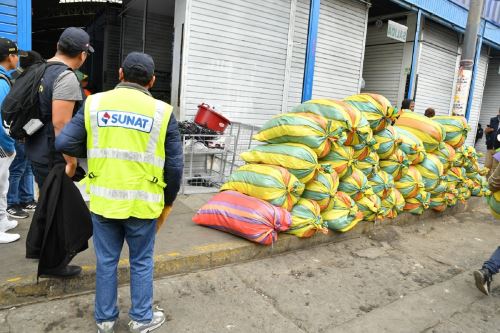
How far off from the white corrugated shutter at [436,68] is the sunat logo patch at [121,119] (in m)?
10.1

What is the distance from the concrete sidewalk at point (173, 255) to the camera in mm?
2834

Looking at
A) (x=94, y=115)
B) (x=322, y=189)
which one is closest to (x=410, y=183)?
(x=322, y=189)

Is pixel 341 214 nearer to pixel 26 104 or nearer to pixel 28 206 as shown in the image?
pixel 26 104

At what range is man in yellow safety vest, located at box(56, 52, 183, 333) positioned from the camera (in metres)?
2.28

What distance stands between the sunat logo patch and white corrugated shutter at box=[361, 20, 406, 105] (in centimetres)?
979

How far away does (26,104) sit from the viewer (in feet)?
9.25

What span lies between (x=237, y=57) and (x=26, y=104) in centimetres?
468

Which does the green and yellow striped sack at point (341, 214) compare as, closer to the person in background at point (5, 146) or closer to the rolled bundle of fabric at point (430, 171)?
the rolled bundle of fabric at point (430, 171)

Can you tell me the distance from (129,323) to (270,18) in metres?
6.20

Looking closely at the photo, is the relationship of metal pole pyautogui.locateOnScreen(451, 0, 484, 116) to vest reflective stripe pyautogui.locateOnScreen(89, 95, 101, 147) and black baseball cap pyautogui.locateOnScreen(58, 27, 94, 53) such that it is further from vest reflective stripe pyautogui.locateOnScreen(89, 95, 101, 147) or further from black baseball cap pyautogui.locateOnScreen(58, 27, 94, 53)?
vest reflective stripe pyautogui.locateOnScreen(89, 95, 101, 147)

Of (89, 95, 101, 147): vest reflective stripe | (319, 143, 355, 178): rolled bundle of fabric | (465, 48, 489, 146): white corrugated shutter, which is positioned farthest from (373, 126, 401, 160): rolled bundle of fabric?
(465, 48, 489, 146): white corrugated shutter

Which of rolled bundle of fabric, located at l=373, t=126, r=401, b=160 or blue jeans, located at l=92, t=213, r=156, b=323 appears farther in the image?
rolled bundle of fabric, located at l=373, t=126, r=401, b=160

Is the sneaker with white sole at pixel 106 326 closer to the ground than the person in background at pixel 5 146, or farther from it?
closer to the ground

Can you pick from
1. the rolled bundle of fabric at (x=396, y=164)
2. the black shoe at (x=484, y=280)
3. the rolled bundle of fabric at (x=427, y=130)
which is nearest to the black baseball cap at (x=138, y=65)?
the black shoe at (x=484, y=280)
